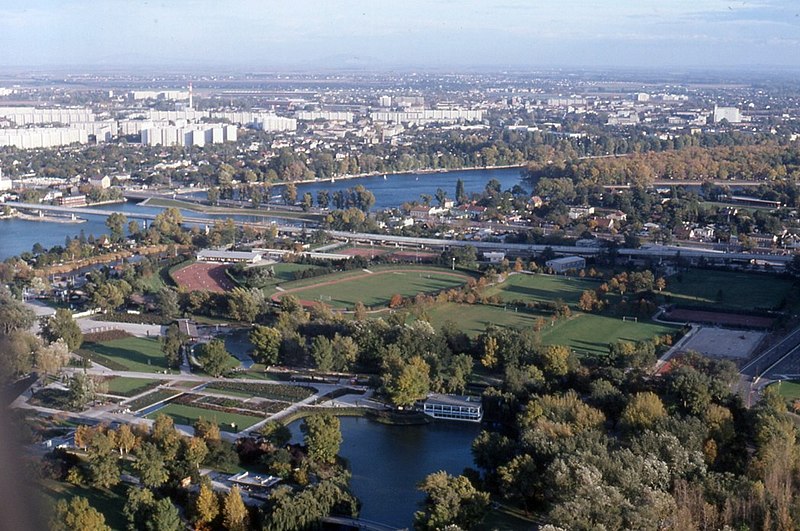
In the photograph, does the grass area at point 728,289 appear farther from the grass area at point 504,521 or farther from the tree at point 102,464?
the tree at point 102,464

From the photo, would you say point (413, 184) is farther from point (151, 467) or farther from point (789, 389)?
point (151, 467)

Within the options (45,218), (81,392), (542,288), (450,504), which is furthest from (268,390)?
(45,218)

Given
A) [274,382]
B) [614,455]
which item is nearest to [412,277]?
[274,382]

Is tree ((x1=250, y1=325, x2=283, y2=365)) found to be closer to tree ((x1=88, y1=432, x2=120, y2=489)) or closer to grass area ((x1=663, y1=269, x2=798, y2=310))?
tree ((x1=88, y1=432, x2=120, y2=489))

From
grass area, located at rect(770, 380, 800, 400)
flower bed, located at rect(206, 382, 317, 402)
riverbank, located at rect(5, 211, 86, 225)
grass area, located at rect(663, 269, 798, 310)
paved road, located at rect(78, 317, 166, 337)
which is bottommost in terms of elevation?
riverbank, located at rect(5, 211, 86, 225)

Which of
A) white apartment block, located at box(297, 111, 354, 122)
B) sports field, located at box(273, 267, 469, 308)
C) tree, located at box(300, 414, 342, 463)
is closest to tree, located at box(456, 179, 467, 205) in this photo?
sports field, located at box(273, 267, 469, 308)

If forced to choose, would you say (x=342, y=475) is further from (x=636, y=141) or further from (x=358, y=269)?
(x=636, y=141)

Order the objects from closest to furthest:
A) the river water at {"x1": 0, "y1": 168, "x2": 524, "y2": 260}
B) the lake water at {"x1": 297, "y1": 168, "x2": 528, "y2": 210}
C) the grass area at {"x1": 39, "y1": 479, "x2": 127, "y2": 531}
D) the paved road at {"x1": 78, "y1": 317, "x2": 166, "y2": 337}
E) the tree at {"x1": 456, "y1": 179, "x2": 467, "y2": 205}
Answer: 1. the grass area at {"x1": 39, "y1": 479, "x2": 127, "y2": 531}
2. the paved road at {"x1": 78, "y1": 317, "x2": 166, "y2": 337}
3. the river water at {"x1": 0, "y1": 168, "x2": 524, "y2": 260}
4. the tree at {"x1": 456, "y1": 179, "x2": 467, "y2": 205}
5. the lake water at {"x1": 297, "y1": 168, "x2": 528, "y2": 210}
